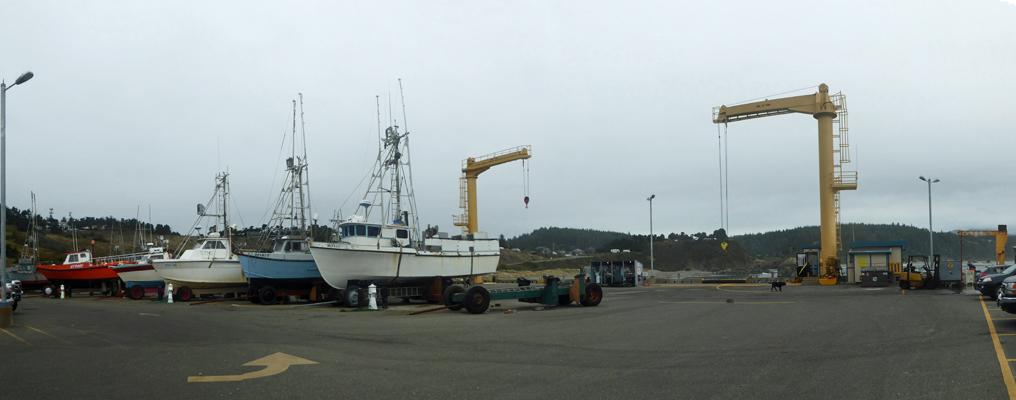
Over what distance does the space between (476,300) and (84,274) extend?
29492 millimetres

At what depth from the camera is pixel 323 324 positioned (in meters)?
14.5

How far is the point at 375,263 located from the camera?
23312mm

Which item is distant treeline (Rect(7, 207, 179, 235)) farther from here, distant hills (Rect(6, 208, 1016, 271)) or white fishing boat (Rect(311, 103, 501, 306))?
white fishing boat (Rect(311, 103, 501, 306))

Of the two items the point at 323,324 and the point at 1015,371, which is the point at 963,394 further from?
the point at 323,324

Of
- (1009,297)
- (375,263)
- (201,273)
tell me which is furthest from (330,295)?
(1009,297)

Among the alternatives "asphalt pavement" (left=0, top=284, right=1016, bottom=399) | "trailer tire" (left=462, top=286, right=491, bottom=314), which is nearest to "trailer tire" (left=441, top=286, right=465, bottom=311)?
"trailer tire" (left=462, top=286, right=491, bottom=314)

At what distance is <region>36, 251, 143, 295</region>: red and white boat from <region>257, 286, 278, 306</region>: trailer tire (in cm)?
1336

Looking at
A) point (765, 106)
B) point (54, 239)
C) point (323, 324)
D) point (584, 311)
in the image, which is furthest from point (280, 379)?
point (54, 239)

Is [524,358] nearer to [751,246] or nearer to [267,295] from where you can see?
[267,295]

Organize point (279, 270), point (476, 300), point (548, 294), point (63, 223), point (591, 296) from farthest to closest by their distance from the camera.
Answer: point (63, 223)
point (279, 270)
point (591, 296)
point (548, 294)
point (476, 300)

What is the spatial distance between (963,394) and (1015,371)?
1.97m

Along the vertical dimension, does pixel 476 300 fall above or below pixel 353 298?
above

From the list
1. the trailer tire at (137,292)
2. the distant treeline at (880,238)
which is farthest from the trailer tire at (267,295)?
the distant treeline at (880,238)

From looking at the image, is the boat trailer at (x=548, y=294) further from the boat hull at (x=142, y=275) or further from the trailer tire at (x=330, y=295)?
the boat hull at (x=142, y=275)
